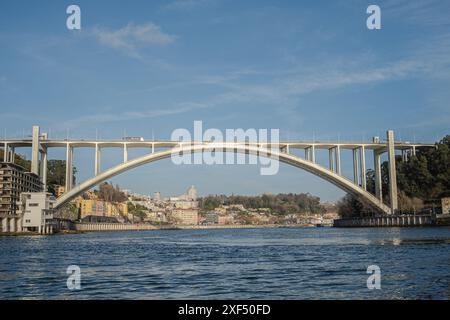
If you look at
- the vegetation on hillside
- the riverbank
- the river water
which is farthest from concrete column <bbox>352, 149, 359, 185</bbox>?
the vegetation on hillside

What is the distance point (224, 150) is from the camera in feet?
207

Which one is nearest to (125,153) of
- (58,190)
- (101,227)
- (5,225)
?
(5,225)

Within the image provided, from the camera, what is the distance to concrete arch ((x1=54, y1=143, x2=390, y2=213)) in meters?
57.8

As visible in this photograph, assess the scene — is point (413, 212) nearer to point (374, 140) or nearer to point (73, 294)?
point (374, 140)

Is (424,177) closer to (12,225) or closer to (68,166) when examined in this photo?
(68,166)

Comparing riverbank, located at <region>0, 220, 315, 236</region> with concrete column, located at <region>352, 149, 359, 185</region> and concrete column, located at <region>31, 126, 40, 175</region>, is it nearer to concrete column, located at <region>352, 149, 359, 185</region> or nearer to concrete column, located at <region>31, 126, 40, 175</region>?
concrete column, located at <region>31, 126, 40, 175</region>

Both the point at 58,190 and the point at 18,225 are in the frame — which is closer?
the point at 18,225

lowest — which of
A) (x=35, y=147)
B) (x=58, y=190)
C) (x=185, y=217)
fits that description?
(x=185, y=217)

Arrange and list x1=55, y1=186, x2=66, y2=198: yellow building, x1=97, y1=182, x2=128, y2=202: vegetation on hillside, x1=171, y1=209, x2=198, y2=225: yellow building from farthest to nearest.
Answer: x1=171, y1=209, x2=198, y2=225: yellow building, x1=97, y1=182, x2=128, y2=202: vegetation on hillside, x1=55, y1=186, x2=66, y2=198: yellow building

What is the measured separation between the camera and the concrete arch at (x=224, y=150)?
5784cm

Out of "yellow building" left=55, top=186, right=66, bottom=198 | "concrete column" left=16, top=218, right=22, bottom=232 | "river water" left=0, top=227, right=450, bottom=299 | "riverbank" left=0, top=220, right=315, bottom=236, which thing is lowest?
"riverbank" left=0, top=220, right=315, bottom=236

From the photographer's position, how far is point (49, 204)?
189 feet

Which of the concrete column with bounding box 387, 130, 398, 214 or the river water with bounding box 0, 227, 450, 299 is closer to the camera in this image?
the river water with bounding box 0, 227, 450, 299
